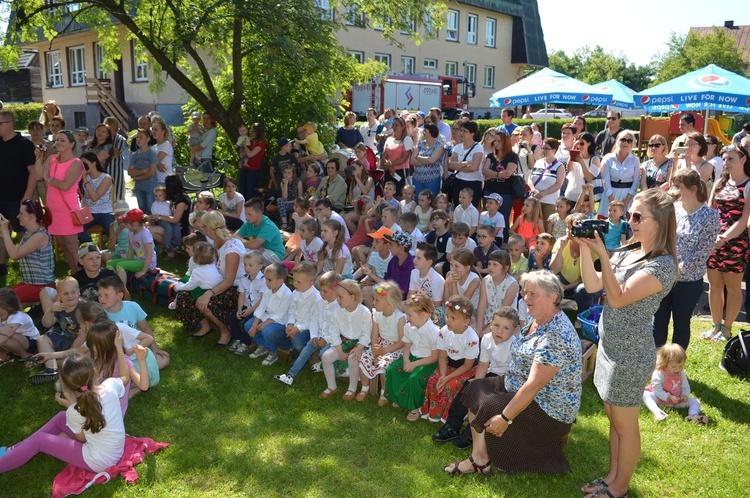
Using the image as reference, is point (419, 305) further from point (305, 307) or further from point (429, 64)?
point (429, 64)

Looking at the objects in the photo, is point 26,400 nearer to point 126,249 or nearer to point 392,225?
point 126,249

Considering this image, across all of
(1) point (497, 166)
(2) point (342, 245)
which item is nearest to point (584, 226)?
(2) point (342, 245)

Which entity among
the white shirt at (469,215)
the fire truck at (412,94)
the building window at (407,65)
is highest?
the building window at (407,65)

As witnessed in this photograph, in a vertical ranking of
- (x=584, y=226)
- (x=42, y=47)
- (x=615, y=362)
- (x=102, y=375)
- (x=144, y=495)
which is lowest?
(x=144, y=495)

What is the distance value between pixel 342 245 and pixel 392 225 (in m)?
0.67

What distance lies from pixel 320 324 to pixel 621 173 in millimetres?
5019

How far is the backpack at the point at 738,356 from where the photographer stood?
5406 mm

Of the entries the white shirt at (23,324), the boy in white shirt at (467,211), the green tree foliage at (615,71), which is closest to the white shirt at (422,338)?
the boy in white shirt at (467,211)

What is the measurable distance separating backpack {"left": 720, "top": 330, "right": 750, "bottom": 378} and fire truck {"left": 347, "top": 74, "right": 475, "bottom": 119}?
60.3 ft

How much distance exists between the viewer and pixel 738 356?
5453mm

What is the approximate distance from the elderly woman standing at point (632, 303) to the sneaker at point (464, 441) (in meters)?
1.10

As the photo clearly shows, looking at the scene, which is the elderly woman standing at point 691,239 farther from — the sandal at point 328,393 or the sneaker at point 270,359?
the sneaker at point 270,359

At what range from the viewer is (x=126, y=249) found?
805 cm

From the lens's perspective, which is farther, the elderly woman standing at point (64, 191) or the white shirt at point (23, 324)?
the elderly woman standing at point (64, 191)
